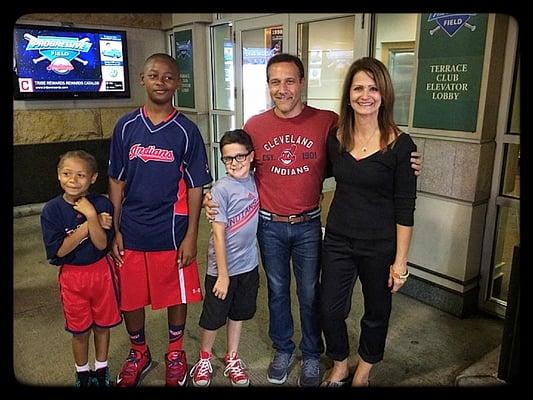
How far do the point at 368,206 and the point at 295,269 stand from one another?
40 cm

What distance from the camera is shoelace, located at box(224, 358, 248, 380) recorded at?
1720 mm

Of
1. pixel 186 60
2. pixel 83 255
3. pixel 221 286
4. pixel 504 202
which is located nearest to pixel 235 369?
pixel 221 286

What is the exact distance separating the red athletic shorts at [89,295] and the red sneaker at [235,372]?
1.53 feet

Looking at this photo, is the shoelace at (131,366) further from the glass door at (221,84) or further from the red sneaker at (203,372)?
the glass door at (221,84)

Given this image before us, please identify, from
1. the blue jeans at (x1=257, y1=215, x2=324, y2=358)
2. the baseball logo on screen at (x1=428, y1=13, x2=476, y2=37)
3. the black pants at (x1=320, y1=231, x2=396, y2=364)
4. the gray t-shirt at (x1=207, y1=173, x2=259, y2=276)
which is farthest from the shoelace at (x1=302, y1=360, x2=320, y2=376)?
the baseball logo on screen at (x1=428, y1=13, x2=476, y2=37)

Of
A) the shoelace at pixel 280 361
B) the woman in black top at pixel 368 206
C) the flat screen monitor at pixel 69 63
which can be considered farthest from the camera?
the flat screen monitor at pixel 69 63

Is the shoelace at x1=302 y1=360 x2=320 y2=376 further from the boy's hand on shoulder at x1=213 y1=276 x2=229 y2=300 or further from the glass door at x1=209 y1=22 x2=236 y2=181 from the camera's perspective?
the glass door at x1=209 y1=22 x2=236 y2=181

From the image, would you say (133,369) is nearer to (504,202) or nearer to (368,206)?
(368,206)

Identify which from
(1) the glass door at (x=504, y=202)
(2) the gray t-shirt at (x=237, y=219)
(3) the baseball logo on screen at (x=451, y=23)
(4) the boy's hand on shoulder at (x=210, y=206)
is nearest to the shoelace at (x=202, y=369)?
(2) the gray t-shirt at (x=237, y=219)

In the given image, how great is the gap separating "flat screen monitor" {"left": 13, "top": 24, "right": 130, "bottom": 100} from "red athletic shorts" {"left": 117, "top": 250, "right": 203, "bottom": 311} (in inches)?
114

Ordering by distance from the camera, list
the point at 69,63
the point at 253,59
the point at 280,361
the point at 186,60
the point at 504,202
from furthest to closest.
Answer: the point at 186,60, the point at 69,63, the point at 253,59, the point at 504,202, the point at 280,361

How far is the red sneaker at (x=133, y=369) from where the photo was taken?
1.70 meters

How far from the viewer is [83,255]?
1.46 metres
